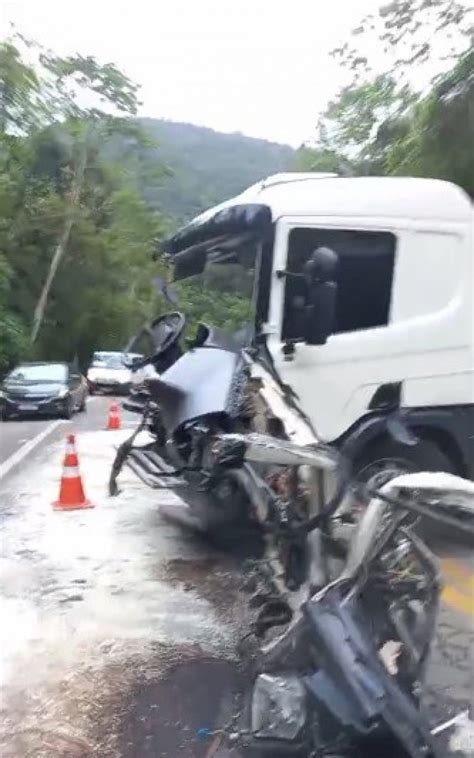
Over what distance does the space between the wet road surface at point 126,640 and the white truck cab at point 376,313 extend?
4.58 ft

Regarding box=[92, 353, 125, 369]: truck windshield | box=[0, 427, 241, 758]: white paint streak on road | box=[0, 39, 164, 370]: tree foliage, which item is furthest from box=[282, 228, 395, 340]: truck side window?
box=[0, 39, 164, 370]: tree foliage

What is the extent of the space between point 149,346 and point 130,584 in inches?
118

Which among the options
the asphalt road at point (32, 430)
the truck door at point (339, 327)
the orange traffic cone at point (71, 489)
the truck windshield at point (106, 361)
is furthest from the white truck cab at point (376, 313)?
the truck windshield at point (106, 361)

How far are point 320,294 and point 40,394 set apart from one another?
1523 cm

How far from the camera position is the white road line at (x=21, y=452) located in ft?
41.4

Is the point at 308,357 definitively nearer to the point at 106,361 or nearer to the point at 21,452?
the point at 21,452

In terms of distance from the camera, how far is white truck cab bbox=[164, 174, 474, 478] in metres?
7.31

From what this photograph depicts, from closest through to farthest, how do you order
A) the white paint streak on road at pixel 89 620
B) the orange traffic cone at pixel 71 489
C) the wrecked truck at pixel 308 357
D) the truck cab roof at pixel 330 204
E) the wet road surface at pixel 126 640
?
the wet road surface at pixel 126 640, the white paint streak on road at pixel 89 620, the wrecked truck at pixel 308 357, the truck cab roof at pixel 330 204, the orange traffic cone at pixel 71 489

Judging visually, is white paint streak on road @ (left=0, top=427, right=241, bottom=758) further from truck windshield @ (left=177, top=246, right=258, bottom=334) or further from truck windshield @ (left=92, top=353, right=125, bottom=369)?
truck windshield @ (left=92, top=353, right=125, bottom=369)

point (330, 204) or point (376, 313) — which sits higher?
point (330, 204)

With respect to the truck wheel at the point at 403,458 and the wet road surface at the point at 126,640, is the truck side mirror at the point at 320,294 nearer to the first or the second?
the truck wheel at the point at 403,458

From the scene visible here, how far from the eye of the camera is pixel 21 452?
1441cm

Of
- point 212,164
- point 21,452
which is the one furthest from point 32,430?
point 212,164

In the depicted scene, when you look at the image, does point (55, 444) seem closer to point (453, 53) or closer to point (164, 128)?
point (453, 53)
